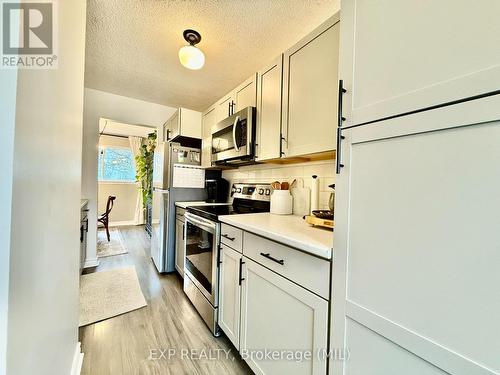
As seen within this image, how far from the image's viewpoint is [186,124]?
2801mm

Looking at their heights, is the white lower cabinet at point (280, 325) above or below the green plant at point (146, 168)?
Result: below

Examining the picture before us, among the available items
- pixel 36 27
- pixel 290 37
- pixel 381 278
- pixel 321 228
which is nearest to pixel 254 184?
pixel 321 228

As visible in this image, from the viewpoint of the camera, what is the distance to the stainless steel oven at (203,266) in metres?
1.64

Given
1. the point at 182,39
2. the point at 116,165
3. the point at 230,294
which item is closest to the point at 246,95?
the point at 182,39

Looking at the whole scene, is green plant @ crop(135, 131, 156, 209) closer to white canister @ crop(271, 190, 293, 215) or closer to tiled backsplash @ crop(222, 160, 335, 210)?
tiled backsplash @ crop(222, 160, 335, 210)

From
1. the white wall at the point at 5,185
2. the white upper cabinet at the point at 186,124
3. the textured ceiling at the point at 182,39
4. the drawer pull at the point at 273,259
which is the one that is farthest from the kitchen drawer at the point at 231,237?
the white upper cabinet at the point at 186,124

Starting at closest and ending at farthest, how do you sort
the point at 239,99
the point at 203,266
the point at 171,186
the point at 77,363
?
the point at 77,363 < the point at 203,266 < the point at 239,99 < the point at 171,186

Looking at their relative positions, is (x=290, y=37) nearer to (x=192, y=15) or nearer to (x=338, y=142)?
(x=192, y=15)

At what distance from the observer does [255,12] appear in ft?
5.06

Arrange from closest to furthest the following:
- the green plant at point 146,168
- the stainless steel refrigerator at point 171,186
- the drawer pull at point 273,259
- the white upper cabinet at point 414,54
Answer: the white upper cabinet at point 414,54
the drawer pull at point 273,259
the stainless steel refrigerator at point 171,186
the green plant at point 146,168

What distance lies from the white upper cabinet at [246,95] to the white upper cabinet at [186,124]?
916 mm

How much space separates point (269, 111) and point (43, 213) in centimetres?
147

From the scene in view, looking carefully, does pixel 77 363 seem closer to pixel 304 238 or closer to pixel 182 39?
pixel 304 238

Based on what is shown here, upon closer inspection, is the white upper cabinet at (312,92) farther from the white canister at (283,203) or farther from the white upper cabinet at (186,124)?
the white upper cabinet at (186,124)
